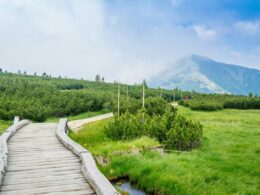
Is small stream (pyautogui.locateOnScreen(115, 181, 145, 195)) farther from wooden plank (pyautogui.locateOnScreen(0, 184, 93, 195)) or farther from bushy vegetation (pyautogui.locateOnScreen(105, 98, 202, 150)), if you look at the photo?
bushy vegetation (pyautogui.locateOnScreen(105, 98, 202, 150))

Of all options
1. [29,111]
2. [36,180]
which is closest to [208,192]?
[36,180]

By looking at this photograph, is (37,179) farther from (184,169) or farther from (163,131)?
(163,131)

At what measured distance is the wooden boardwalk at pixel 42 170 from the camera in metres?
6.88

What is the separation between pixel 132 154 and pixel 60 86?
51915mm

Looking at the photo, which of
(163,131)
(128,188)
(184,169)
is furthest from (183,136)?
(128,188)

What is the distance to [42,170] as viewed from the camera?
834 cm

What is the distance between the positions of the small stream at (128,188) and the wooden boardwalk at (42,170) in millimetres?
1528

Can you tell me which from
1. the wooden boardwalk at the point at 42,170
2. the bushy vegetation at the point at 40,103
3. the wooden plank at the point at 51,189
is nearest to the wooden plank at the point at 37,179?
the wooden boardwalk at the point at 42,170

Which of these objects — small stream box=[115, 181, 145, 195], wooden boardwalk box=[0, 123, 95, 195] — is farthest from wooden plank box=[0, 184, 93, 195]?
small stream box=[115, 181, 145, 195]

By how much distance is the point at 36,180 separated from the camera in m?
7.50

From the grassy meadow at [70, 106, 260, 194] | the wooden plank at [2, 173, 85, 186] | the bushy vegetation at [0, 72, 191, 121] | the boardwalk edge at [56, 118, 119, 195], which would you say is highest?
the bushy vegetation at [0, 72, 191, 121]

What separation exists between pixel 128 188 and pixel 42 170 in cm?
260

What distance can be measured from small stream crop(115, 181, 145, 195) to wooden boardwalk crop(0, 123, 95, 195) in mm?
1528

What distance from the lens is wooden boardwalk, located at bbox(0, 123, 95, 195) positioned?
271 inches
